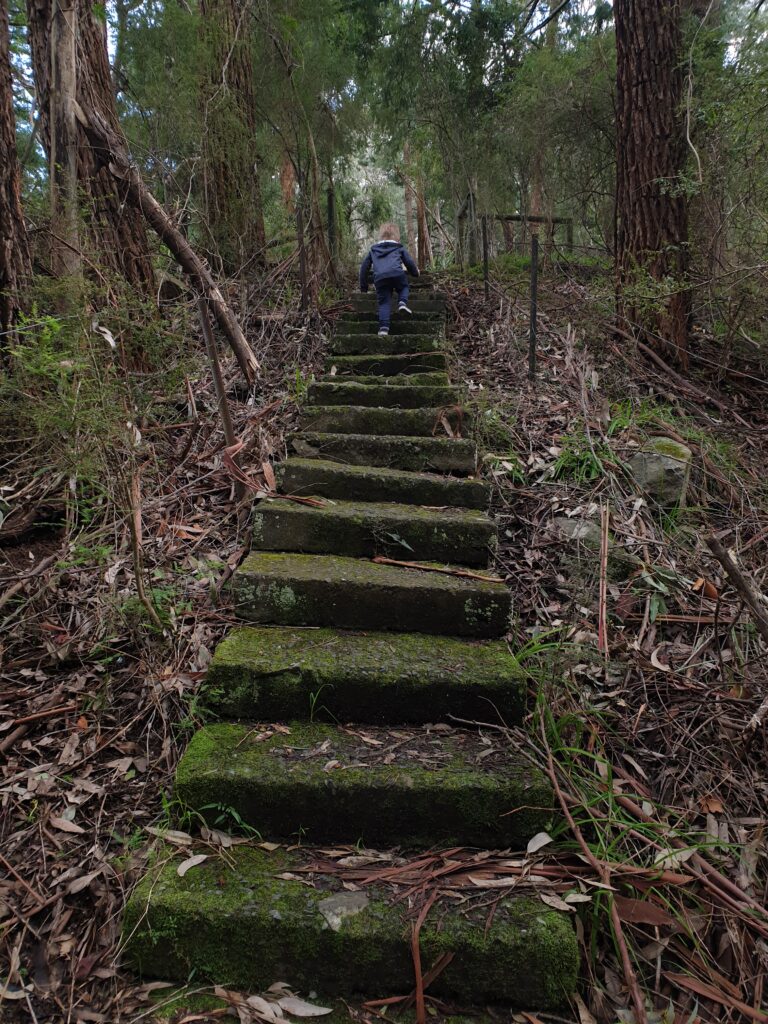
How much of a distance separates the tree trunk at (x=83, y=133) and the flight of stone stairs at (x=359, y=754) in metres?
2.03

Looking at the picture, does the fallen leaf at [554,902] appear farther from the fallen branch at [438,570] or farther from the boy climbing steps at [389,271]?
the boy climbing steps at [389,271]

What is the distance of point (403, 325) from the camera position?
18.8 ft

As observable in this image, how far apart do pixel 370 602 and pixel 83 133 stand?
3683 millimetres

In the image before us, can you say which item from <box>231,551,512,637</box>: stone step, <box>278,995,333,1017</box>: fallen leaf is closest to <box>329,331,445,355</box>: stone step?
<box>231,551,512,637</box>: stone step

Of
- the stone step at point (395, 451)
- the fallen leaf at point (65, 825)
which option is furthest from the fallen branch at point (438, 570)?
the fallen leaf at point (65, 825)

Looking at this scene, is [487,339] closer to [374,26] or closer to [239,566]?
[239,566]

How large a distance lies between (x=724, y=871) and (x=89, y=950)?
1.96 meters

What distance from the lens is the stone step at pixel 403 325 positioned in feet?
18.6

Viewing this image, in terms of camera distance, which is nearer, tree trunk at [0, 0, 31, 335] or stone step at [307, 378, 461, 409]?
tree trunk at [0, 0, 31, 335]

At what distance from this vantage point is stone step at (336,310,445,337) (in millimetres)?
5660

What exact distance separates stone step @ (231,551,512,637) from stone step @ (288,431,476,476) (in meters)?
1.11

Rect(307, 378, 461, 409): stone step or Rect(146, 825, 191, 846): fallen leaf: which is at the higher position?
Rect(307, 378, 461, 409): stone step

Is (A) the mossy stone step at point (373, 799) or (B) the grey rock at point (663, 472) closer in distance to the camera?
(A) the mossy stone step at point (373, 799)

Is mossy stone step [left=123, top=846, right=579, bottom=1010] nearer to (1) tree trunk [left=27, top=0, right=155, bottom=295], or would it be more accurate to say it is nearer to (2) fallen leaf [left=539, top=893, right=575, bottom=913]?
(2) fallen leaf [left=539, top=893, right=575, bottom=913]
